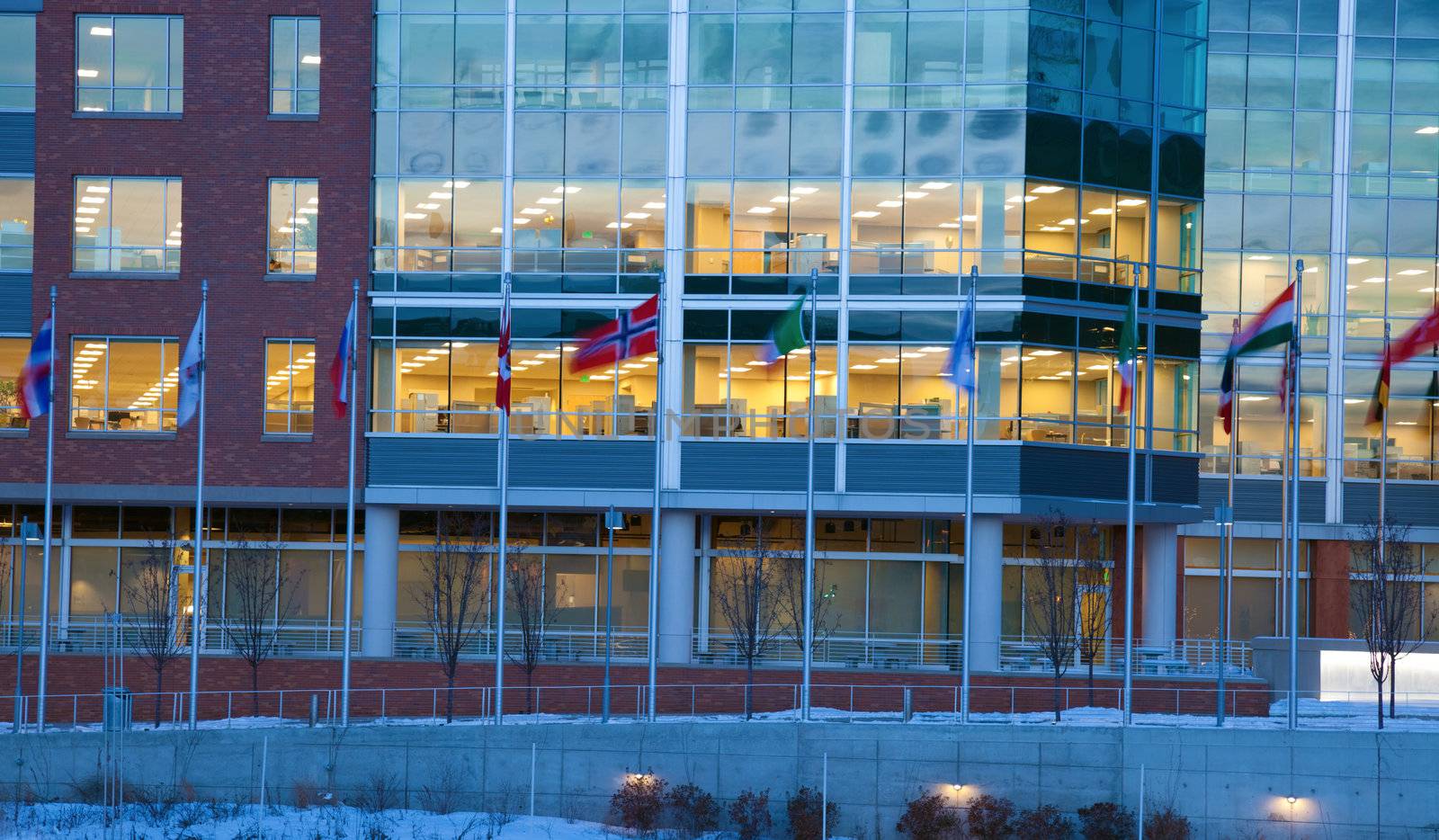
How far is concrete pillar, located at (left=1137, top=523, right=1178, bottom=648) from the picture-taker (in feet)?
153

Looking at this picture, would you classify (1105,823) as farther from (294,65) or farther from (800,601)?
(294,65)

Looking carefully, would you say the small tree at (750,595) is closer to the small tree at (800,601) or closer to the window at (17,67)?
the small tree at (800,601)

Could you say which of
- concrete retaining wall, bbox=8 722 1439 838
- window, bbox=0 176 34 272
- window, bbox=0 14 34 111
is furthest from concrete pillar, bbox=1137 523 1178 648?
window, bbox=0 14 34 111

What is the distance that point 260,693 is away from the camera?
42.4m

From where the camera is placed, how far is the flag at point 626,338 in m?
34.9

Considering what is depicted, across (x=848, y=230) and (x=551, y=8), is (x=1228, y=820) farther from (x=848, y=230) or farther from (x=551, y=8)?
(x=551, y=8)

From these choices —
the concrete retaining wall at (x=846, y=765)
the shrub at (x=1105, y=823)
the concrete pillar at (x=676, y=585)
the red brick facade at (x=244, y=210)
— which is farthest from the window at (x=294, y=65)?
the shrub at (x=1105, y=823)

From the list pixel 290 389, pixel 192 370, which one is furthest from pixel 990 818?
pixel 290 389

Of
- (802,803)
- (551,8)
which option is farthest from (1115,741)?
(551,8)

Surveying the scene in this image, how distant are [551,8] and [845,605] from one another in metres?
15.7

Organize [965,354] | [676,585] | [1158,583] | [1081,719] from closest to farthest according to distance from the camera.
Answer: [965,354] < [1081,719] < [676,585] < [1158,583]

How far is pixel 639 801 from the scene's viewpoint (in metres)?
33.0

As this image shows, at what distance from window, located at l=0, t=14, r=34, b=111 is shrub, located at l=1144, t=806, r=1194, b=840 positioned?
30081mm

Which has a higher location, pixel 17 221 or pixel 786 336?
pixel 17 221
